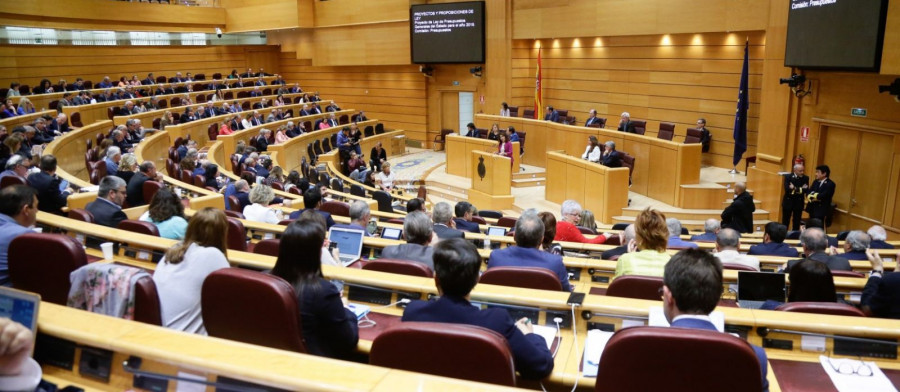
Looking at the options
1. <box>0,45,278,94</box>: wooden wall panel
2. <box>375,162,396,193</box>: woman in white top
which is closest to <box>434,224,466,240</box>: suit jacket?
<box>375,162,396,193</box>: woman in white top

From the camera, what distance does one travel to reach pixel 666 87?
12.9 meters

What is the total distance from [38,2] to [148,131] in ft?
19.7

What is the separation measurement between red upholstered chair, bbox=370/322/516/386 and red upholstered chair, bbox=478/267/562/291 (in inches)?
44.0

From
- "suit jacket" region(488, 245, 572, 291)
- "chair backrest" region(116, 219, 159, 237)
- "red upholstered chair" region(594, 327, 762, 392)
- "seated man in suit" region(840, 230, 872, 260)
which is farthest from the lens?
"seated man in suit" region(840, 230, 872, 260)

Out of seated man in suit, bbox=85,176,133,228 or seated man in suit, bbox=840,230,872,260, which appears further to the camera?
seated man in suit, bbox=840,230,872,260

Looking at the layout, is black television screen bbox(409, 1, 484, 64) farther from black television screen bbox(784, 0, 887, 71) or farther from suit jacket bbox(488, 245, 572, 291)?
suit jacket bbox(488, 245, 572, 291)

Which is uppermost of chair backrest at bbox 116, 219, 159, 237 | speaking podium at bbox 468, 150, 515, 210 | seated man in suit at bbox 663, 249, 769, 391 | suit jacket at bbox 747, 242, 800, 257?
seated man in suit at bbox 663, 249, 769, 391

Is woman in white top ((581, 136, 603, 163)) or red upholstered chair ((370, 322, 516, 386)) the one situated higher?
red upholstered chair ((370, 322, 516, 386))

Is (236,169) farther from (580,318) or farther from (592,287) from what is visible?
(580,318)

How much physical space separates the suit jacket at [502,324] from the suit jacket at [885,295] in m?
2.07

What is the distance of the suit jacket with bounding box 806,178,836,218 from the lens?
8.39m

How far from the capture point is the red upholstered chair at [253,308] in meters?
2.16

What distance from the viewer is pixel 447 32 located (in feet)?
53.2

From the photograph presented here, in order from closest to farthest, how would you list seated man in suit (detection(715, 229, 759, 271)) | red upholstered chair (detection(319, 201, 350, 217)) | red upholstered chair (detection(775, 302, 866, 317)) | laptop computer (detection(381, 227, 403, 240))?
red upholstered chair (detection(775, 302, 866, 317)), seated man in suit (detection(715, 229, 759, 271)), laptop computer (detection(381, 227, 403, 240)), red upholstered chair (detection(319, 201, 350, 217))
